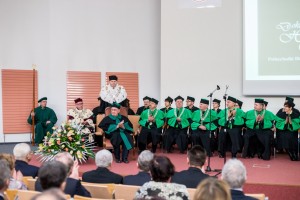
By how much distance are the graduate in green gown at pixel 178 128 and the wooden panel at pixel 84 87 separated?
3073mm

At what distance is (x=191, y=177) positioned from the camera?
408 centimetres

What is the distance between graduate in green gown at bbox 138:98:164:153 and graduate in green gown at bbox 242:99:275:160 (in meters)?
1.99

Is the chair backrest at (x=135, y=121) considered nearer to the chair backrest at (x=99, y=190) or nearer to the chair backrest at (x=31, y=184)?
the chair backrest at (x=31, y=184)

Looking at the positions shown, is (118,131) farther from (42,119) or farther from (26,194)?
(26,194)

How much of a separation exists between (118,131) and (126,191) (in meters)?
4.81

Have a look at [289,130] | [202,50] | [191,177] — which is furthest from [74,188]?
[202,50]

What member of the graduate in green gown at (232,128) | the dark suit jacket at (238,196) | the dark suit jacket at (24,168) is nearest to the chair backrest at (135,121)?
the graduate in green gown at (232,128)

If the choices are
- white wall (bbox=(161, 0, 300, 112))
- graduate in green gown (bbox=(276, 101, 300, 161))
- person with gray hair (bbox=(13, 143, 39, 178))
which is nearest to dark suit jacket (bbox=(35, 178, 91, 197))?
person with gray hair (bbox=(13, 143, 39, 178))

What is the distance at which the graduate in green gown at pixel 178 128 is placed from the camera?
951cm

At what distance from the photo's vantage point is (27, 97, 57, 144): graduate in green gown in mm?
11125

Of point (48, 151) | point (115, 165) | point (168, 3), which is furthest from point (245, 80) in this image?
point (48, 151)

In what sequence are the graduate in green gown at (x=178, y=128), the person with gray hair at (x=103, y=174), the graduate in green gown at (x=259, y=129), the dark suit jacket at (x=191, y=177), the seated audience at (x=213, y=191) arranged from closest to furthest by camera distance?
1. the seated audience at (x=213, y=191)
2. the dark suit jacket at (x=191, y=177)
3. the person with gray hair at (x=103, y=174)
4. the graduate in green gown at (x=259, y=129)
5. the graduate in green gown at (x=178, y=128)

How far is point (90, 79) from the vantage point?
1195 cm

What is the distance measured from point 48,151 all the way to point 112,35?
5244 mm
